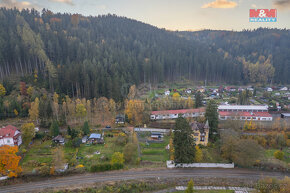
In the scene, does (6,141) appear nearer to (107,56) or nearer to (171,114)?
(171,114)

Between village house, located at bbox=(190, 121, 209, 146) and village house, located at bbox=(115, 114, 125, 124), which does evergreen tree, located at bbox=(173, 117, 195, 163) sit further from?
village house, located at bbox=(115, 114, 125, 124)

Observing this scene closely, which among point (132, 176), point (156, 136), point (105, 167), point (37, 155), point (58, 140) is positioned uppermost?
point (58, 140)

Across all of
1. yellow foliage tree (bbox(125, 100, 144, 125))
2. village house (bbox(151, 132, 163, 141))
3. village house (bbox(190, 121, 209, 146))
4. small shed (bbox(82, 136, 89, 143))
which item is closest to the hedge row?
small shed (bbox(82, 136, 89, 143))

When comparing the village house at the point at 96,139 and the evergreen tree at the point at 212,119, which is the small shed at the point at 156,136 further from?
the village house at the point at 96,139

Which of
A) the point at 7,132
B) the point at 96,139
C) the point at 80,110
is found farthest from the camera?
the point at 80,110

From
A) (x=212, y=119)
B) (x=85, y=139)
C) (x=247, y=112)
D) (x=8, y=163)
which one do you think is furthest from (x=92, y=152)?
(x=247, y=112)

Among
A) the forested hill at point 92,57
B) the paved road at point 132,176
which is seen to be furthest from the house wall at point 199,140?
the forested hill at point 92,57
